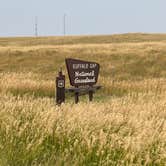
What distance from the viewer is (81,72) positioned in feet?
49.5

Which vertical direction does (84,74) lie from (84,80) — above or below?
above

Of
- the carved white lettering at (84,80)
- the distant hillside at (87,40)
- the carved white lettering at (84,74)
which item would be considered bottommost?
the distant hillside at (87,40)

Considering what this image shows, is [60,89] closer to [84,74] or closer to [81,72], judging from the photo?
[81,72]

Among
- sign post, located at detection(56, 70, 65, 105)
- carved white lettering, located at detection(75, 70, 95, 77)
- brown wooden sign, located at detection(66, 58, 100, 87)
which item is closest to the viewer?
sign post, located at detection(56, 70, 65, 105)

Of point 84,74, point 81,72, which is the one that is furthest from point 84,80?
point 81,72

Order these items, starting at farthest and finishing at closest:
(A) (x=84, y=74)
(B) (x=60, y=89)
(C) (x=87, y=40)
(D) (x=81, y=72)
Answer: (C) (x=87, y=40) < (A) (x=84, y=74) < (D) (x=81, y=72) < (B) (x=60, y=89)

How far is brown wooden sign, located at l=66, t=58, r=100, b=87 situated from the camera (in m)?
14.7

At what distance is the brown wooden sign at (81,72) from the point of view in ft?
48.2

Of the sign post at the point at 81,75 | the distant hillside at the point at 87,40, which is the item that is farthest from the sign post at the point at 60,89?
the distant hillside at the point at 87,40

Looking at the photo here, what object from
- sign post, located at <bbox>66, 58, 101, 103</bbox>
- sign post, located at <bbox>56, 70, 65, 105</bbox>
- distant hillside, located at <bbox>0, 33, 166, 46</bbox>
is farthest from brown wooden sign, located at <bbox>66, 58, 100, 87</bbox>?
distant hillside, located at <bbox>0, 33, 166, 46</bbox>

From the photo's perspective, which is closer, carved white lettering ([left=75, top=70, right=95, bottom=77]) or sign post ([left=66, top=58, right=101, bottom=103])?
sign post ([left=66, top=58, right=101, bottom=103])

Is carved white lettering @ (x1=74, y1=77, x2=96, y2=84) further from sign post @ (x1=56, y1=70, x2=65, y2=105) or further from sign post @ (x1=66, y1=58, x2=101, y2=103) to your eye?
sign post @ (x1=56, y1=70, x2=65, y2=105)

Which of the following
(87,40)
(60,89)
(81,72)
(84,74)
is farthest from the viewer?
(87,40)

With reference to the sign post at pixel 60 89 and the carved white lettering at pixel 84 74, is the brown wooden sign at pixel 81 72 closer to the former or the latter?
the carved white lettering at pixel 84 74
